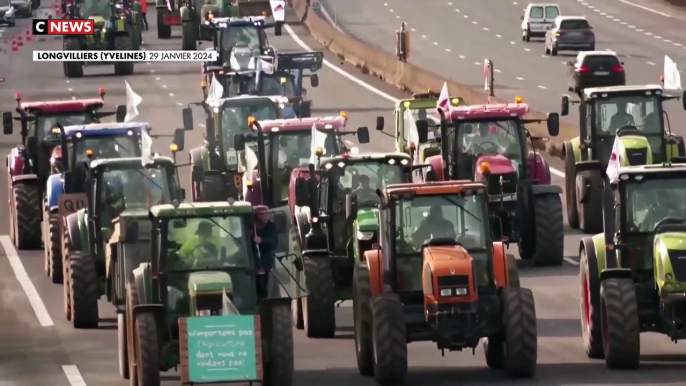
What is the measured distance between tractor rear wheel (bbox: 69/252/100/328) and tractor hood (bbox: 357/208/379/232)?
3.57m

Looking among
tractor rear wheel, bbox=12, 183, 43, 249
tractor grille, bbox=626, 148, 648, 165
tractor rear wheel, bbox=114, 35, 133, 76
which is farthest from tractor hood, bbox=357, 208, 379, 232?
tractor rear wheel, bbox=114, 35, 133, 76

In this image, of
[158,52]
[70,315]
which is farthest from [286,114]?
[158,52]

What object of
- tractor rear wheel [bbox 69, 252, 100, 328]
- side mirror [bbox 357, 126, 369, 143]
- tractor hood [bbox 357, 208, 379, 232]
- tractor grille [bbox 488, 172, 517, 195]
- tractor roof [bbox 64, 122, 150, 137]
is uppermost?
tractor roof [bbox 64, 122, 150, 137]

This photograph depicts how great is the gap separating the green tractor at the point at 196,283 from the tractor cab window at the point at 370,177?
543cm

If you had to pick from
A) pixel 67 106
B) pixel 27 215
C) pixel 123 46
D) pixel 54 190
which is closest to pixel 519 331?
pixel 54 190

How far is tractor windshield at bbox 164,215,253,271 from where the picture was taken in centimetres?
1889

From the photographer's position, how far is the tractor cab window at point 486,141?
93.9ft

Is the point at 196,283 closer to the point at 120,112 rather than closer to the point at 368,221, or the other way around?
the point at 368,221

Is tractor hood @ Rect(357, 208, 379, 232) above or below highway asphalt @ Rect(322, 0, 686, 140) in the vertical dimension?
above

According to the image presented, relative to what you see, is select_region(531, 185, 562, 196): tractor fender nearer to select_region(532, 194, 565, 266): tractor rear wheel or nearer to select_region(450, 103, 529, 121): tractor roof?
select_region(532, 194, 565, 266): tractor rear wheel

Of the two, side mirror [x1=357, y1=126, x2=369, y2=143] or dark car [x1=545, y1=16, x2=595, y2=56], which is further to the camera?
dark car [x1=545, y1=16, x2=595, y2=56]

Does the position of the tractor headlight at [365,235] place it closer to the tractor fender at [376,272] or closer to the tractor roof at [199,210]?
the tractor fender at [376,272]

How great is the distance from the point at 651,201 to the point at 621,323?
4.67 feet

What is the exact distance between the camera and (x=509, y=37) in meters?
75.0
